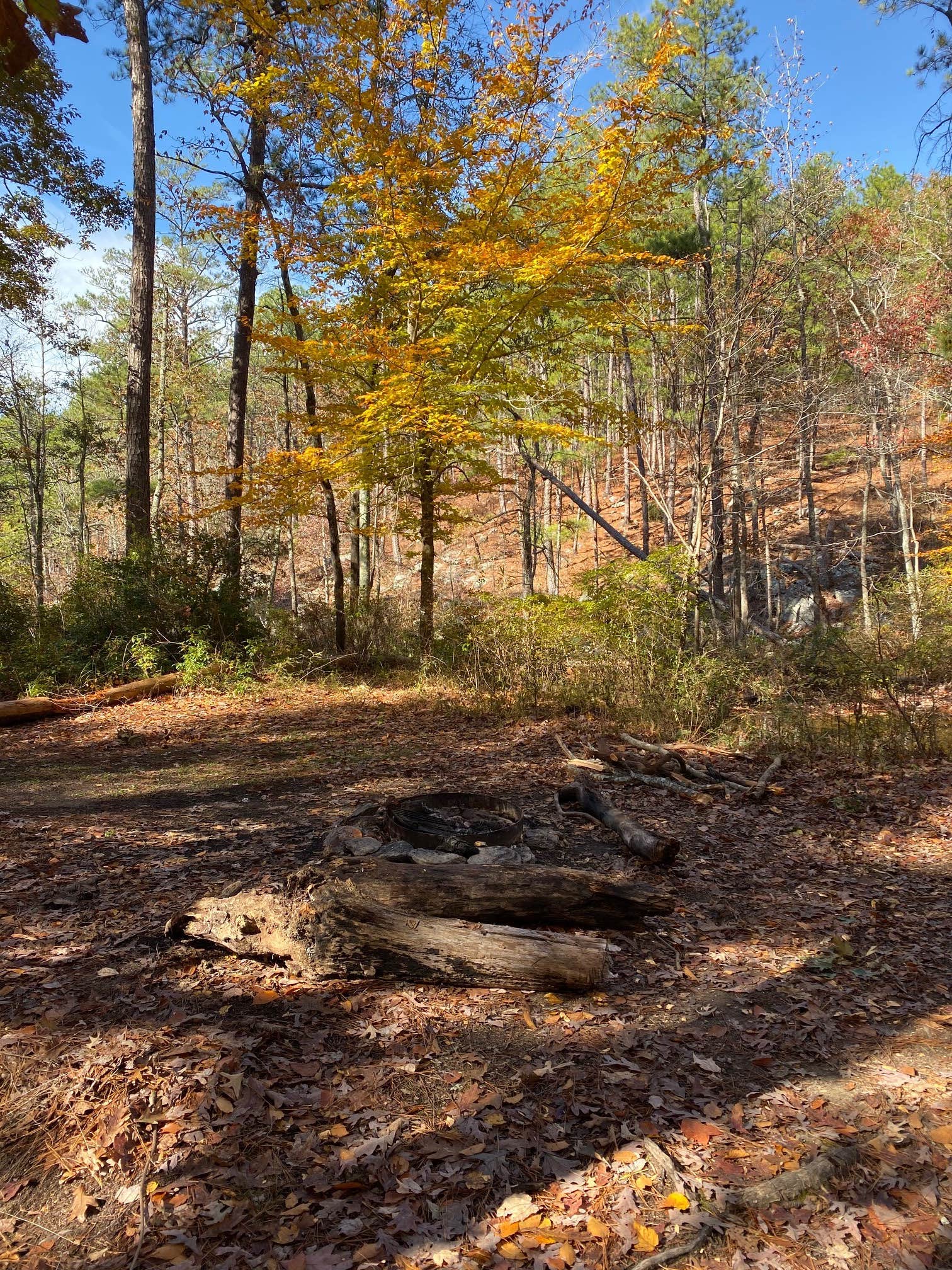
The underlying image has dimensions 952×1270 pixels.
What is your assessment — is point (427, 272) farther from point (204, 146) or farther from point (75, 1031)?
point (75, 1031)

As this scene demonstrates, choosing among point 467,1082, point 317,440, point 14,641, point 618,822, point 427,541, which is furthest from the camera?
point 317,440

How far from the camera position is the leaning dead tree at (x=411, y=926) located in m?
3.28

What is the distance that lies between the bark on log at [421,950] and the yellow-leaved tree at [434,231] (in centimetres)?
681

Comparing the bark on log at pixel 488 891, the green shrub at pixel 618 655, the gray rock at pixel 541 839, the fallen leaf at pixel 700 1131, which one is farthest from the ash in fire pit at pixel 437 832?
the green shrub at pixel 618 655

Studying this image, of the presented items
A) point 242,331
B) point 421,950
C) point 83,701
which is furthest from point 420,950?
point 242,331

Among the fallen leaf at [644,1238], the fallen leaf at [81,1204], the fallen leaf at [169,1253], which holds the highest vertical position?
the fallen leaf at [81,1204]

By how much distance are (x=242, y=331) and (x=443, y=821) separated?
11076mm

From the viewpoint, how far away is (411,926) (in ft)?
10.9

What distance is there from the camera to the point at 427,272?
9.23m

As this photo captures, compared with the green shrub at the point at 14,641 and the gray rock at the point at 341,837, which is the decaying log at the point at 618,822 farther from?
the green shrub at the point at 14,641

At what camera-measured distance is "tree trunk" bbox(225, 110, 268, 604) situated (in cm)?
1104

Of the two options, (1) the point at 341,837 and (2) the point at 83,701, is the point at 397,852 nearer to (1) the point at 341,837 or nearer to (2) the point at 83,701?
(1) the point at 341,837

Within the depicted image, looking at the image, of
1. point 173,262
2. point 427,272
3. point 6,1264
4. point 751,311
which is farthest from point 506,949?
point 173,262

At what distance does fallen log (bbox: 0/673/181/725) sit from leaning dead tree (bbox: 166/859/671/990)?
7.52 metres
